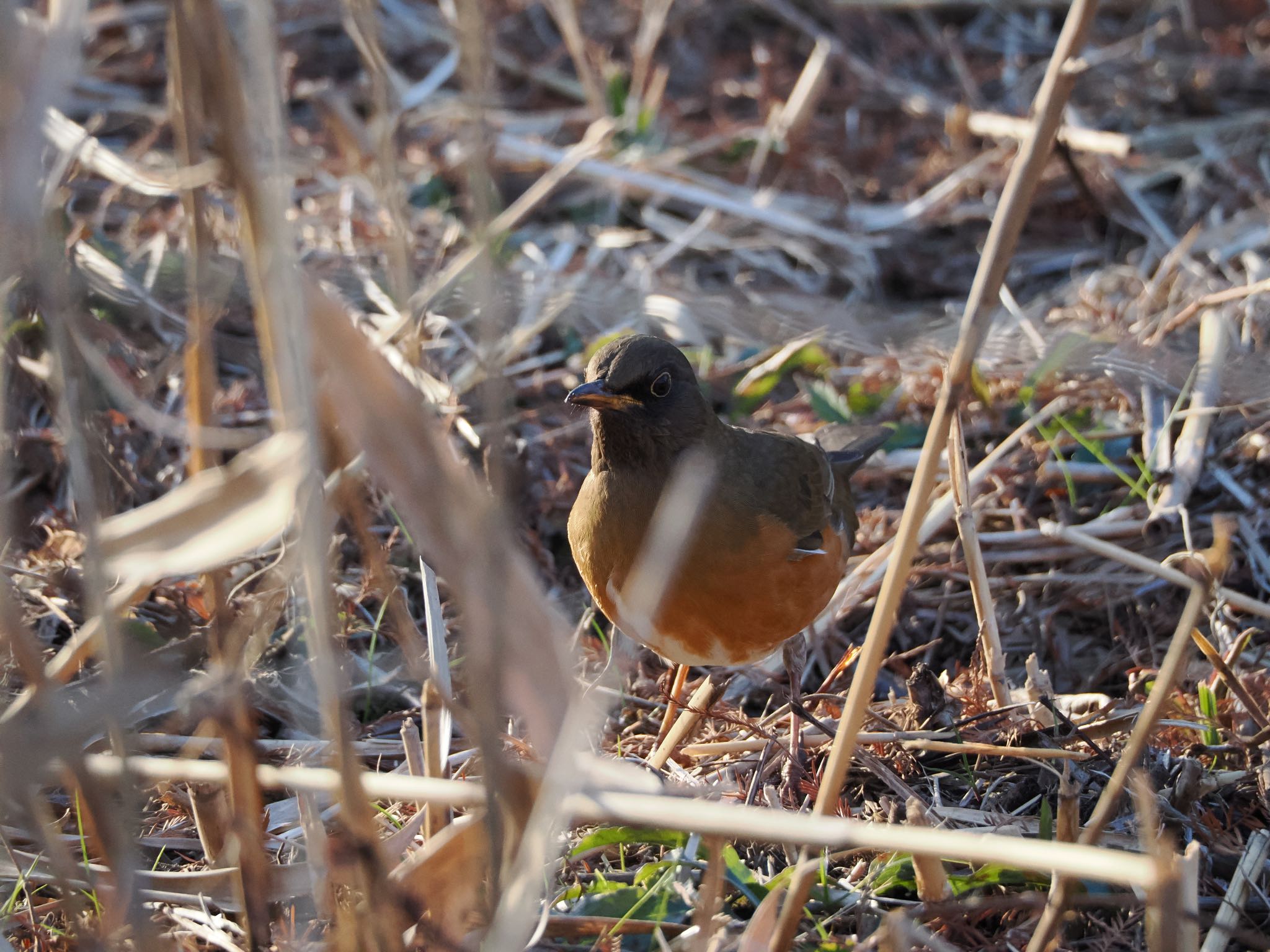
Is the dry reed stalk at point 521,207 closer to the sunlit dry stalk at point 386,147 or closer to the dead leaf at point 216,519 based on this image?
the sunlit dry stalk at point 386,147

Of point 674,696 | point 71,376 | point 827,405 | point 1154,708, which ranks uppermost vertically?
point 71,376

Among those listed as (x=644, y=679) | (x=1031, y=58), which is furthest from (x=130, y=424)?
(x=1031, y=58)

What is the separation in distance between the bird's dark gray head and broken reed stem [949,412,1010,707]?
32.0 inches

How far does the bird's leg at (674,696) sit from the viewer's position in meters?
3.51

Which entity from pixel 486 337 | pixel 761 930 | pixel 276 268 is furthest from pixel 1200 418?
pixel 276 268

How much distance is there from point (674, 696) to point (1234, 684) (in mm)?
1608

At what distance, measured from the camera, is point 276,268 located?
1.61m

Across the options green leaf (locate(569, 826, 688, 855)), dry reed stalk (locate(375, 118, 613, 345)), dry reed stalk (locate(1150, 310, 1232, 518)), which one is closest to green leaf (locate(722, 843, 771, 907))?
green leaf (locate(569, 826, 688, 855))

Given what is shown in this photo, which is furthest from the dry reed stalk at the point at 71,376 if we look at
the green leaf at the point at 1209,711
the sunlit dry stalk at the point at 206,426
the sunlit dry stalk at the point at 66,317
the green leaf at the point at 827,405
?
the green leaf at the point at 827,405

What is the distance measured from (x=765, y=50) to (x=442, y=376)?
3.65 meters

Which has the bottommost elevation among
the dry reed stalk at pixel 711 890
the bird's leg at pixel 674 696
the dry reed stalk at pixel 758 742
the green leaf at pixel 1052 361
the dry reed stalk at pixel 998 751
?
the bird's leg at pixel 674 696

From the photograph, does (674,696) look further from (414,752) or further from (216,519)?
(216,519)

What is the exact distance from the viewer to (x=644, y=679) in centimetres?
406

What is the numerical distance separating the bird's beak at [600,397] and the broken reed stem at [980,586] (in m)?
0.94
